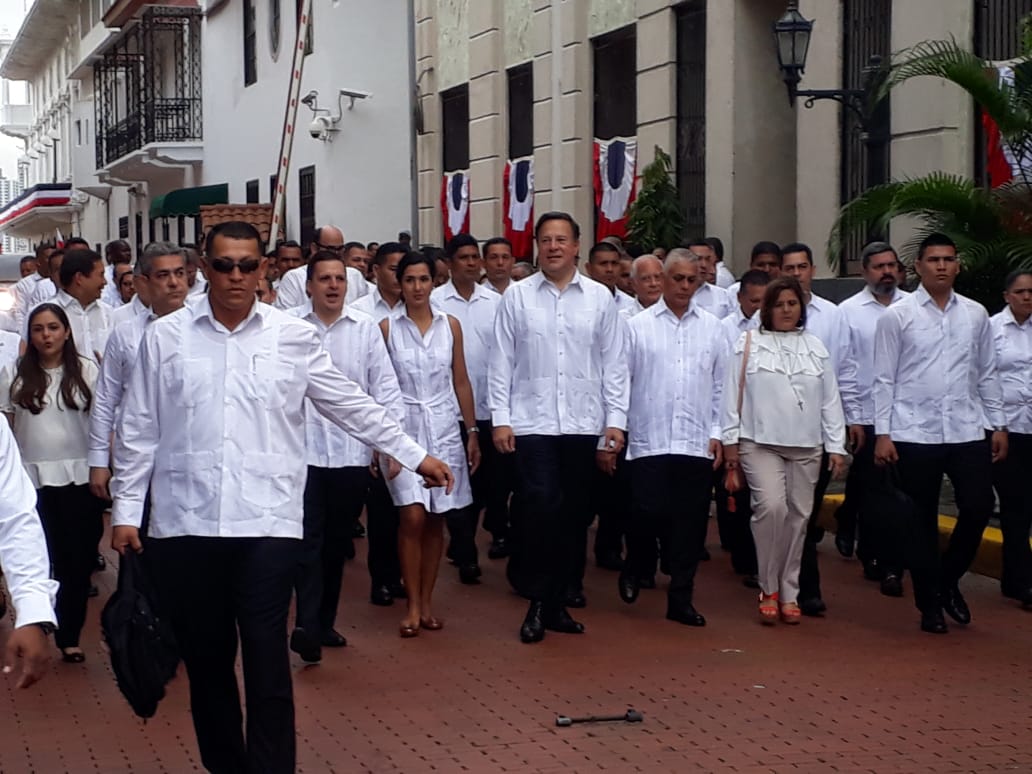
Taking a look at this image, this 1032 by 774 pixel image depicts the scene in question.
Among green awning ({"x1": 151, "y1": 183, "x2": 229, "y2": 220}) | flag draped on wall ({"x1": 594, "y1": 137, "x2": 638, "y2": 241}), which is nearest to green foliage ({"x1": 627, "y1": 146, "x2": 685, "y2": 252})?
flag draped on wall ({"x1": 594, "y1": 137, "x2": 638, "y2": 241})

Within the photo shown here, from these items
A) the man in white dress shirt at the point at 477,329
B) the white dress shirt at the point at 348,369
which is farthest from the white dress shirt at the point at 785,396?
the man in white dress shirt at the point at 477,329

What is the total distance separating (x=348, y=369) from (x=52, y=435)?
1.47m

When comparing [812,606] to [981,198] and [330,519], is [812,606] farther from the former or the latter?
[981,198]

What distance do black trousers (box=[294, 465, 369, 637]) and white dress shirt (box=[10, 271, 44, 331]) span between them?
8.34 metres

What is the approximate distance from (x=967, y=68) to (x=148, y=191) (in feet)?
112

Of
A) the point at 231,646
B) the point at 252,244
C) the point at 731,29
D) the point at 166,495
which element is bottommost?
the point at 231,646

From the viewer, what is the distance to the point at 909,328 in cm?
914

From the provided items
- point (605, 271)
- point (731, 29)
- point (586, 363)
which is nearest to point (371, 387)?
point (586, 363)

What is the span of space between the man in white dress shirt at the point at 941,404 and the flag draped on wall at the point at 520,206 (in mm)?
12821

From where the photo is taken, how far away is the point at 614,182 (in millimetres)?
20000

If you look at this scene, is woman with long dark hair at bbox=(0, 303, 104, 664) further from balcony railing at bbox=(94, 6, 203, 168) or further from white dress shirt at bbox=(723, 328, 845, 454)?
balcony railing at bbox=(94, 6, 203, 168)

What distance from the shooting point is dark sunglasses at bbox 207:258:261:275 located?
5684 millimetres

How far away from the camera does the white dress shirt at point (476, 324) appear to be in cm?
1131

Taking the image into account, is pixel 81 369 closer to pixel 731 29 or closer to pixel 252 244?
pixel 252 244
